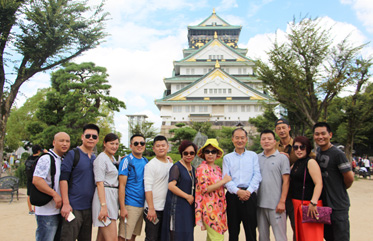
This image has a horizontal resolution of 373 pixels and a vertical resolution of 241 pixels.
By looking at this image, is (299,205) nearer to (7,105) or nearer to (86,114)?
(7,105)

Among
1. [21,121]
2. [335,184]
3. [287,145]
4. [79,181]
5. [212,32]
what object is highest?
[212,32]

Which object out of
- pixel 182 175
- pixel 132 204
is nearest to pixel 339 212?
pixel 182 175

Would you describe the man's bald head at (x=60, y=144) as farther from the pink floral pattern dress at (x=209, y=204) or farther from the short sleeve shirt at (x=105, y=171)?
the pink floral pattern dress at (x=209, y=204)

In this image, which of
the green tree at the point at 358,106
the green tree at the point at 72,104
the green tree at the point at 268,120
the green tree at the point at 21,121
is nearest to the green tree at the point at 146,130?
the green tree at the point at 72,104

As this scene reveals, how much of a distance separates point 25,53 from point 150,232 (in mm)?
8870

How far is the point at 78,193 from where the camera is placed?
3.37 m

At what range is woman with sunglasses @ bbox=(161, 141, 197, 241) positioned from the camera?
3420mm

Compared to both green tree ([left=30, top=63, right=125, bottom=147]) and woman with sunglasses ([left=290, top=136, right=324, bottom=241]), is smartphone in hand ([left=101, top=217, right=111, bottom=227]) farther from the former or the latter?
green tree ([left=30, top=63, right=125, bottom=147])

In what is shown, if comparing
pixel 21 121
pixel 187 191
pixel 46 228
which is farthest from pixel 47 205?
pixel 21 121

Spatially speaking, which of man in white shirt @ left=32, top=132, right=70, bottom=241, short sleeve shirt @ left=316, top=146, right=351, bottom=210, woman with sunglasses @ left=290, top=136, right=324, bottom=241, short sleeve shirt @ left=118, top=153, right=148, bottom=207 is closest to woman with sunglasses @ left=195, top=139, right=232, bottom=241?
short sleeve shirt @ left=118, top=153, right=148, bottom=207

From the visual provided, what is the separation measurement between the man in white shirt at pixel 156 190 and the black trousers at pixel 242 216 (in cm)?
89

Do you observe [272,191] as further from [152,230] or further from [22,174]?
[22,174]

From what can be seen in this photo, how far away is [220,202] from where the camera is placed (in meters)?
3.61

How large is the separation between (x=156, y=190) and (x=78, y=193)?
929 millimetres
